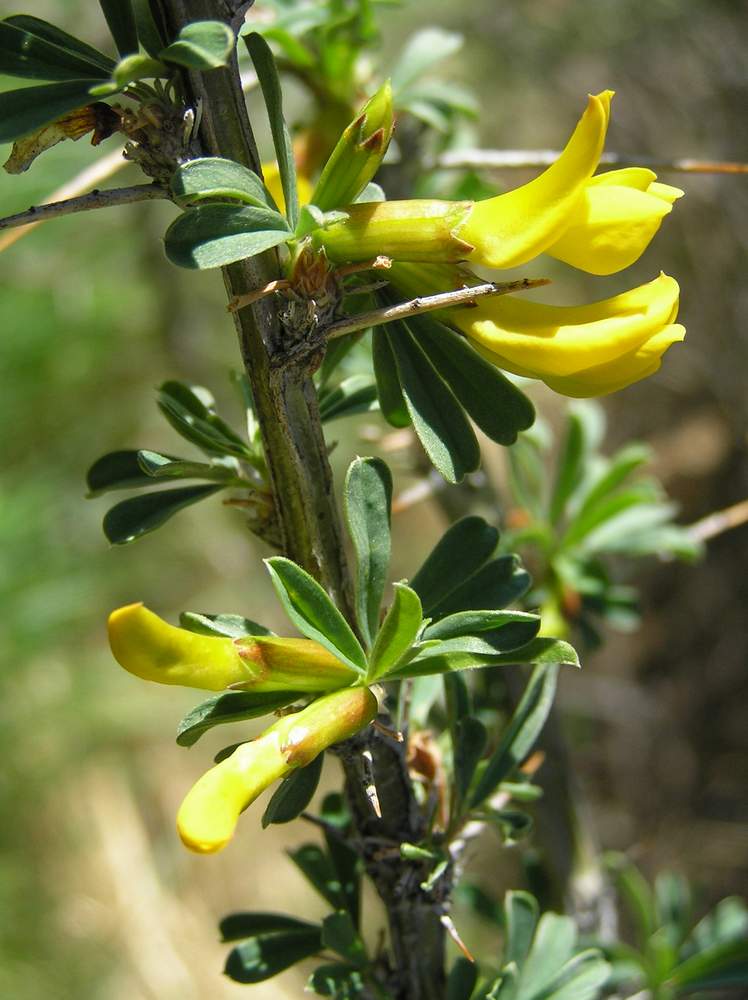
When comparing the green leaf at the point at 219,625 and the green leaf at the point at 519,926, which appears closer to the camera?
the green leaf at the point at 219,625

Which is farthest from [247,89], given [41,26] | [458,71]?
[458,71]

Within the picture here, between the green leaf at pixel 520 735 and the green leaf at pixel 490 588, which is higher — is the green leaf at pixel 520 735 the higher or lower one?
the lower one

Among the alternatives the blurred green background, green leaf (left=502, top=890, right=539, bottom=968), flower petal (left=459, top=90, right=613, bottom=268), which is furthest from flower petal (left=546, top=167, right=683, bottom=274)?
the blurred green background

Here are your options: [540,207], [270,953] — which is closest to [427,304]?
[540,207]

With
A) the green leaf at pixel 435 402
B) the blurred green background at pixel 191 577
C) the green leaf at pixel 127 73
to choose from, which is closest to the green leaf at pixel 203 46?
the green leaf at pixel 127 73

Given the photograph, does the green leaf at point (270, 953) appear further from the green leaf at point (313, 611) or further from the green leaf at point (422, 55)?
the green leaf at point (422, 55)

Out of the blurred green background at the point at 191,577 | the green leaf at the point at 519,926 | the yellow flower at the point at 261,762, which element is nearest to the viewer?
the yellow flower at the point at 261,762

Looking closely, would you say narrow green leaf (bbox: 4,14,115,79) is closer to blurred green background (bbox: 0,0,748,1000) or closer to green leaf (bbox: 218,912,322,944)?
green leaf (bbox: 218,912,322,944)
